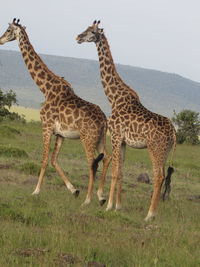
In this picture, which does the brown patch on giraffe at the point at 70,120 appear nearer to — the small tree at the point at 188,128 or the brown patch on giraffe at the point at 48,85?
the brown patch on giraffe at the point at 48,85

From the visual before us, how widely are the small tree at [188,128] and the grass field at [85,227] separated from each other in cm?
1906

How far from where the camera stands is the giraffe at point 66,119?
40.5ft

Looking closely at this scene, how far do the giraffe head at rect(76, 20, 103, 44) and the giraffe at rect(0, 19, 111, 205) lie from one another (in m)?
1.02

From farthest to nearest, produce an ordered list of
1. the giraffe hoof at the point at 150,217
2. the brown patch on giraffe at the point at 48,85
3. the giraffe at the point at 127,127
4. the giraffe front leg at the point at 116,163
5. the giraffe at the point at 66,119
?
the brown patch on giraffe at the point at 48,85, the giraffe at the point at 66,119, the giraffe front leg at the point at 116,163, the giraffe at the point at 127,127, the giraffe hoof at the point at 150,217

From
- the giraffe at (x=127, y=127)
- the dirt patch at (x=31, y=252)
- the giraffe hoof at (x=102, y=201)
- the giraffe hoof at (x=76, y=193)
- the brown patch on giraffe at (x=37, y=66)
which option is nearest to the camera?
the dirt patch at (x=31, y=252)

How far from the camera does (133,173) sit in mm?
19516

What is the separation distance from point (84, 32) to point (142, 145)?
2.86m

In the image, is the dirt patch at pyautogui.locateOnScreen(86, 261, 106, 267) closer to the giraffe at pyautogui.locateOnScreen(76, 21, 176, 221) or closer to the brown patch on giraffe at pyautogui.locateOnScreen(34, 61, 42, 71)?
the giraffe at pyautogui.locateOnScreen(76, 21, 176, 221)

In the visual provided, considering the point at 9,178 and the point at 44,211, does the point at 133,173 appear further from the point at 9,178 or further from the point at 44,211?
the point at 44,211

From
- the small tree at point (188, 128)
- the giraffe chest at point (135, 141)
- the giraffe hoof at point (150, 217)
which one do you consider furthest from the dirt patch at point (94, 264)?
the small tree at point (188, 128)

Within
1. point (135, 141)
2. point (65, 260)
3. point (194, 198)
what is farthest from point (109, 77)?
point (65, 260)

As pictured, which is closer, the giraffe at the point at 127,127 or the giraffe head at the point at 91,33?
the giraffe at the point at 127,127

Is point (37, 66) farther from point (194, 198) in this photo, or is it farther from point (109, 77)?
point (194, 198)

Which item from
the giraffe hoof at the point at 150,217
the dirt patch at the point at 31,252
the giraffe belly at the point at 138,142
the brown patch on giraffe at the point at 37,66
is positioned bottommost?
the giraffe hoof at the point at 150,217
